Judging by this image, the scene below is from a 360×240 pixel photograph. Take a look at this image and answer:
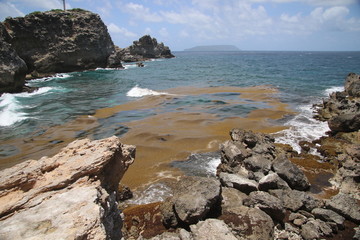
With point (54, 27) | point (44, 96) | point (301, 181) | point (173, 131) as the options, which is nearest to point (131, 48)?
point (54, 27)

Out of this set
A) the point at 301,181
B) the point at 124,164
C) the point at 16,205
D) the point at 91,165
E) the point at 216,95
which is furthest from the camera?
the point at 216,95

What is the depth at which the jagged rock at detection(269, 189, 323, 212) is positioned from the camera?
802 cm

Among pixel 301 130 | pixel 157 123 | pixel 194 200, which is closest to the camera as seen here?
pixel 194 200

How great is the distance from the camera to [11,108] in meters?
25.1

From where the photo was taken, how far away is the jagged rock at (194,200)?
22.2ft

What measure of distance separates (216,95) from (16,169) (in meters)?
25.9

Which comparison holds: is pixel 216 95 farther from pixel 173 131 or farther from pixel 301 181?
pixel 301 181

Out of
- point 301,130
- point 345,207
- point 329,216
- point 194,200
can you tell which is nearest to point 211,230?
point 194,200

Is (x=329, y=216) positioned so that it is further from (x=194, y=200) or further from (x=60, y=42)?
(x=60, y=42)

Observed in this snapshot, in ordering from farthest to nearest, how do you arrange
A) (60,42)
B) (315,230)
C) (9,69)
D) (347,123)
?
(60,42) → (9,69) → (347,123) → (315,230)

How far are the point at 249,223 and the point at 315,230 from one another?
2121 mm

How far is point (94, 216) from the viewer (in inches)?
151

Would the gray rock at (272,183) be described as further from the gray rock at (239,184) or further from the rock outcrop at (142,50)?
the rock outcrop at (142,50)

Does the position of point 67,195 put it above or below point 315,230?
above
